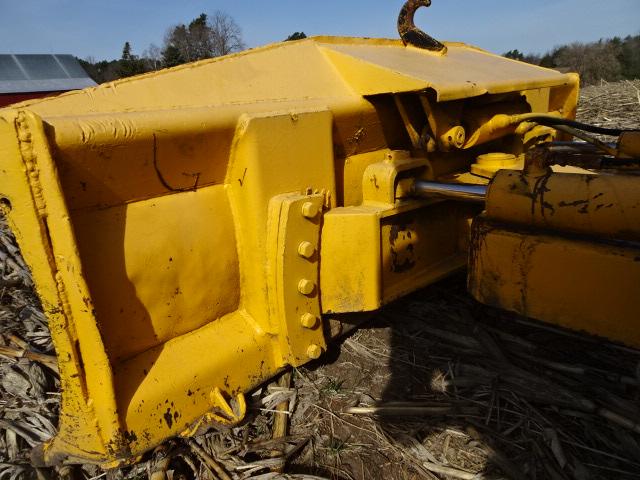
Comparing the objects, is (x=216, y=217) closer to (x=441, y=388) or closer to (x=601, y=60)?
(x=441, y=388)

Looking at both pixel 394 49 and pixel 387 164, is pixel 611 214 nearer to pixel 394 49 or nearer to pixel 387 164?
pixel 387 164

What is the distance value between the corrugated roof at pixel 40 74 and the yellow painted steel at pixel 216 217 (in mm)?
14522

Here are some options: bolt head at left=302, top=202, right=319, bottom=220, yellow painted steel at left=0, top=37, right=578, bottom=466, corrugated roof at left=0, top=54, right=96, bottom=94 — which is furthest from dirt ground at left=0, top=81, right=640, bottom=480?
corrugated roof at left=0, top=54, right=96, bottom=94

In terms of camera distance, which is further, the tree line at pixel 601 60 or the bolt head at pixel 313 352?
the tree line at pixel 601 60

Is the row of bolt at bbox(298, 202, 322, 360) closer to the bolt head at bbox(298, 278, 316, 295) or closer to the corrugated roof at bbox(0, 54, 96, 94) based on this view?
the bolt head at bbox(298, 278, 316, 295)

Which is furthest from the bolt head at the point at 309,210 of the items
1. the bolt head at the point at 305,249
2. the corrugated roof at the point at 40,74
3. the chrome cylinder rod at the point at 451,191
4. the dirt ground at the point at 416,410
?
the corrugated roof at the point at 40,74

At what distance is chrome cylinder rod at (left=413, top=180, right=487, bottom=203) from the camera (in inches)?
67.7

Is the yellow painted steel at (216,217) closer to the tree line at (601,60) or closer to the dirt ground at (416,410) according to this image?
the dirt ground at (416,410)

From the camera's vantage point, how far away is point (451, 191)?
1845mm

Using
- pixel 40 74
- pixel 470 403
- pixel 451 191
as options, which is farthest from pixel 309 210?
pixel 40 74

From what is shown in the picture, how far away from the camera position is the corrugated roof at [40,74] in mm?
13930

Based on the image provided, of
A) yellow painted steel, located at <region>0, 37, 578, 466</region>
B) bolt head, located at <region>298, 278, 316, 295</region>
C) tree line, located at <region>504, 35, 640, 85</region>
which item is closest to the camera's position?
yellow painted steel, located at <region>0, 37, 578, 466</region>

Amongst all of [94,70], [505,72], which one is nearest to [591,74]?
[505,72]

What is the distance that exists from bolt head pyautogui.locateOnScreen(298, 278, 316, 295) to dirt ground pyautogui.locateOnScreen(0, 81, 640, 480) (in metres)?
0.44
